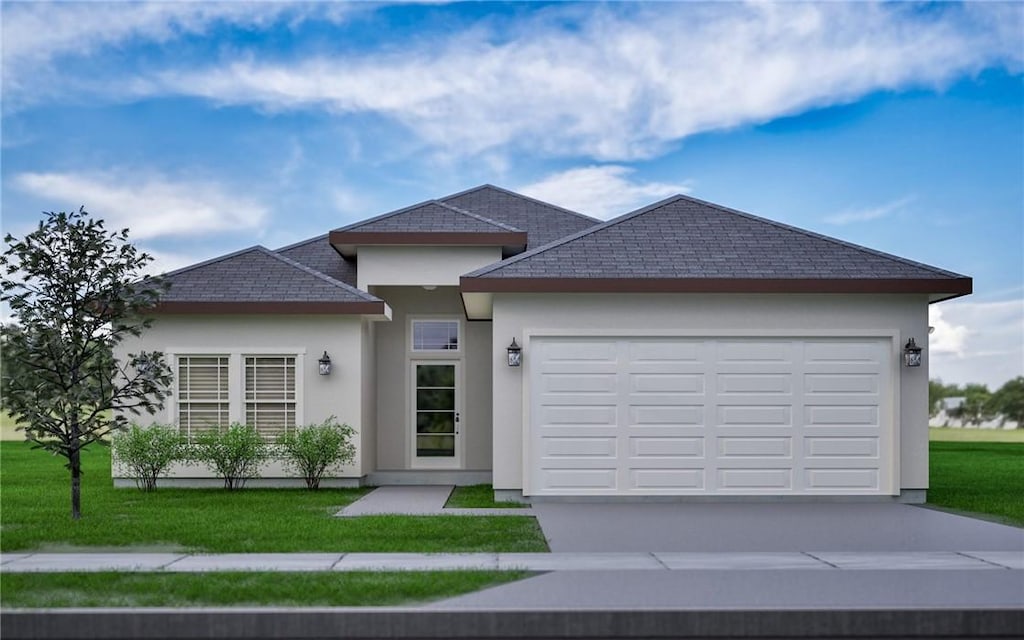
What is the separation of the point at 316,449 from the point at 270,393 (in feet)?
4.50

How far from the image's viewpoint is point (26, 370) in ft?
41.7

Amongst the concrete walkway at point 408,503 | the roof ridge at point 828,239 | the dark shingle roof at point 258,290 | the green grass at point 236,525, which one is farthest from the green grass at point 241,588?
the roof ridge at point 828,239

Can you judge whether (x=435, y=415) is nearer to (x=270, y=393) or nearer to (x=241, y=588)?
(x=270, y=393)

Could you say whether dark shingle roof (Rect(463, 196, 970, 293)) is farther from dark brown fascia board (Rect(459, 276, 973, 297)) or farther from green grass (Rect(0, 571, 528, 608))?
green grass (Rect(0, 571, 528, 608))

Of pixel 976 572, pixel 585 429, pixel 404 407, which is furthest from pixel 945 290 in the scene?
pixel 404 407

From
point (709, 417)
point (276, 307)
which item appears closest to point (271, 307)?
point (276, 307)

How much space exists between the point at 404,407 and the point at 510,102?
799 cm

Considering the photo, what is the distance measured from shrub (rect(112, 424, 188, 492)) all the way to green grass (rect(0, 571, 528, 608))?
750 centimetres

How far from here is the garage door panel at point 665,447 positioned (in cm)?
1426

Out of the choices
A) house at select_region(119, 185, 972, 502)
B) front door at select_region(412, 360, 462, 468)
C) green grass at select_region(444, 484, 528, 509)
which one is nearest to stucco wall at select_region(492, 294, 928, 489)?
house at select_region(119, 185, 972, 502)

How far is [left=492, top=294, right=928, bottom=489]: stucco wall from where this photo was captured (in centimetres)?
1438

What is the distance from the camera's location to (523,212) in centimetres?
2161

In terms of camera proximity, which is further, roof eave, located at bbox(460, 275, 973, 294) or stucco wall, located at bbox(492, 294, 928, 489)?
stucco wall, located at bbox(492, 294, 928, 489)

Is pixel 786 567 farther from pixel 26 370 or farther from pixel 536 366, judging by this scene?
pixel 26 370
